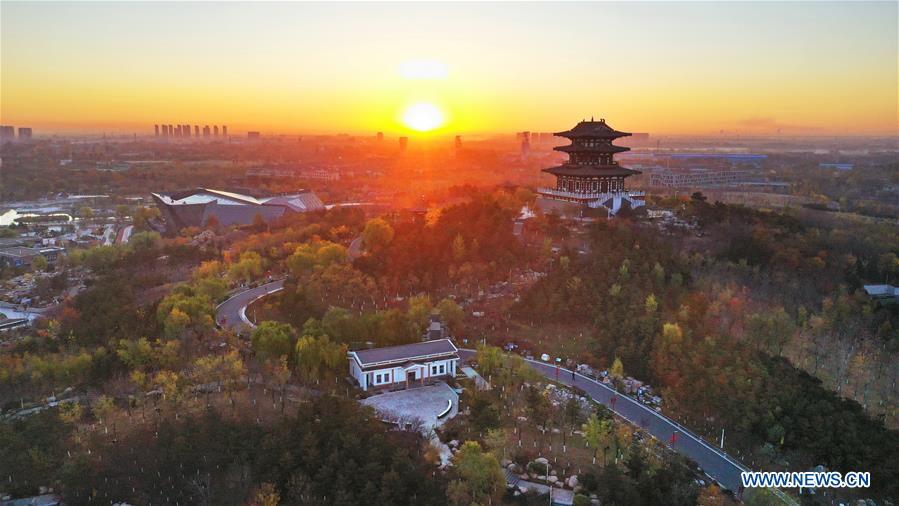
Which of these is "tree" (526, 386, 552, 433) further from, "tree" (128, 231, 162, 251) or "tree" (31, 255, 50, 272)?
"tree" (31, 255, 50, 272)

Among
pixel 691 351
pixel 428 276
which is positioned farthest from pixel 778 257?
pixel 428 276

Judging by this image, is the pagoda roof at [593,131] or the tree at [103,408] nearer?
the tree at [103,408]

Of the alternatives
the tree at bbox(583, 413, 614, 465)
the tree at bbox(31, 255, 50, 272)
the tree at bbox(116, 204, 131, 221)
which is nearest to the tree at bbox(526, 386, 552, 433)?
the tree at bbox(583, 413, 614, 465)

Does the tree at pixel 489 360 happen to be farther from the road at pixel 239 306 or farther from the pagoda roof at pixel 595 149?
the pagoda roof at pixel 595 149

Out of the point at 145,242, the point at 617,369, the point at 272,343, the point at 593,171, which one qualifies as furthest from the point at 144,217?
the point at 617,369

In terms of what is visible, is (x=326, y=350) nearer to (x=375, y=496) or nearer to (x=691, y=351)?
(x=375, y=496)

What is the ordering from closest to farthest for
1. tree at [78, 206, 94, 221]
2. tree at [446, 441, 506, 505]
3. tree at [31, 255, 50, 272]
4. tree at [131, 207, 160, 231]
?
tree at [446, 441, 506, 505]
tree at [31, 255, 50, 272]
tree at [131, 207, 160, 231]
tree at [78, 206, 94, 221]

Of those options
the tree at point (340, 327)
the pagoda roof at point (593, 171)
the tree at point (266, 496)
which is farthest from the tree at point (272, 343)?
the pagoda roof at point (593, 171)
